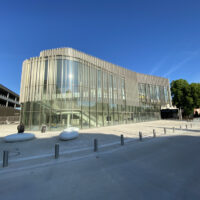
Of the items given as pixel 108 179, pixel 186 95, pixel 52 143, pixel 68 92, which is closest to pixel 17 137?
pixel 52 143

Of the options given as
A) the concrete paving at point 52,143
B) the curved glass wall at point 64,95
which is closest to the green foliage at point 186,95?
the concrete paving at point 52,143

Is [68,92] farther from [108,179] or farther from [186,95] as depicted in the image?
[186,95]

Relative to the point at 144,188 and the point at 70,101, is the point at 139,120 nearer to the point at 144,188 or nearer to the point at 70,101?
the point at 70,101

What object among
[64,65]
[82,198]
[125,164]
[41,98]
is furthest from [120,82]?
[82,198]

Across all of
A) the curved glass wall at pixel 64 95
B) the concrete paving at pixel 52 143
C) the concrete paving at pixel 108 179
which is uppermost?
the curved glass wall at pixel 64 95

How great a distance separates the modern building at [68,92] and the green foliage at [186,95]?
25.7 m

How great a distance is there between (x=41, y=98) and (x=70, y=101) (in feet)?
17.1

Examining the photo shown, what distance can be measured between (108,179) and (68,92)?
55.2 feet

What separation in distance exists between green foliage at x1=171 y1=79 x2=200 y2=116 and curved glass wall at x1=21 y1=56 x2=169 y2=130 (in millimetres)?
29160

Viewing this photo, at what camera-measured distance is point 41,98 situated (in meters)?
18.8

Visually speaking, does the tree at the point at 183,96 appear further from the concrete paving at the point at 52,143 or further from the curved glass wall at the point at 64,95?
the curved glass wall at the point at 64,95

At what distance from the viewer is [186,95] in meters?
36.3

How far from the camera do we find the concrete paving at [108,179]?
3314mm

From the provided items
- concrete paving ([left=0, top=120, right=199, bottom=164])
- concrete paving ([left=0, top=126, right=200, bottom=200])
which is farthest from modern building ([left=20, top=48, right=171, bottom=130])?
concrete paving ([left=0, top=126, right=200, bottom=200])
